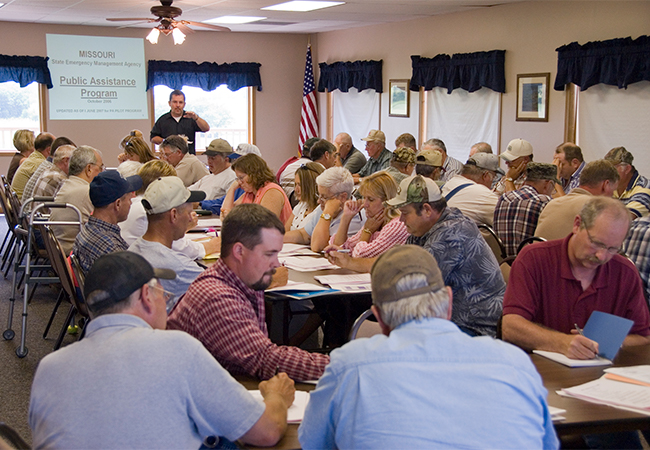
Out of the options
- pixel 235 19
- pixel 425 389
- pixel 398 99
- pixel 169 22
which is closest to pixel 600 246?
pixel 425 389

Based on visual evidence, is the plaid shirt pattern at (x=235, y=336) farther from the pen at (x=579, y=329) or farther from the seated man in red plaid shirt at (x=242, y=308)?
the pen at (x=579, y=329)

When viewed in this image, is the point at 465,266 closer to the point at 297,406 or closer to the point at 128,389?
the point at 297,406

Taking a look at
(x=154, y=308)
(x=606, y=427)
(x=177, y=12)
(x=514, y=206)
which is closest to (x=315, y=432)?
(x=154, y=308)

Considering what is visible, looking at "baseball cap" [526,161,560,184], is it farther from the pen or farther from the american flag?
the american flag

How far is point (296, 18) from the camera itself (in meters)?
9.46

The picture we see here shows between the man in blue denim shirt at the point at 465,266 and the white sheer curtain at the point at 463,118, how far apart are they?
5543 millimetres

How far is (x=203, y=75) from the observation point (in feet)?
37.8

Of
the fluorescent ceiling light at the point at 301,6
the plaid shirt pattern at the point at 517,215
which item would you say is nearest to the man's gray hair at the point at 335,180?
the plaid shirt pattern at the point at 517,215

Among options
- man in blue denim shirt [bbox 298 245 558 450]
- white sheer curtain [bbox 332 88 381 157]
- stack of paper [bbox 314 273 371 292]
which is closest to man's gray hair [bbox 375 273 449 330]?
man in blue denim shirt [bbox 298 245 558 450]

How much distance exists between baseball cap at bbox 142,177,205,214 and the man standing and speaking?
6.46 metres

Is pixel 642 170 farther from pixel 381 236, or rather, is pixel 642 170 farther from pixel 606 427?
pixel 606 427

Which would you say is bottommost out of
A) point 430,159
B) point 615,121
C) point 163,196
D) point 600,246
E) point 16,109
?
point 600,246

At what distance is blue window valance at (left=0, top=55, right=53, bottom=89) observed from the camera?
33.6 ft

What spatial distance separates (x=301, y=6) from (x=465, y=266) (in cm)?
617
